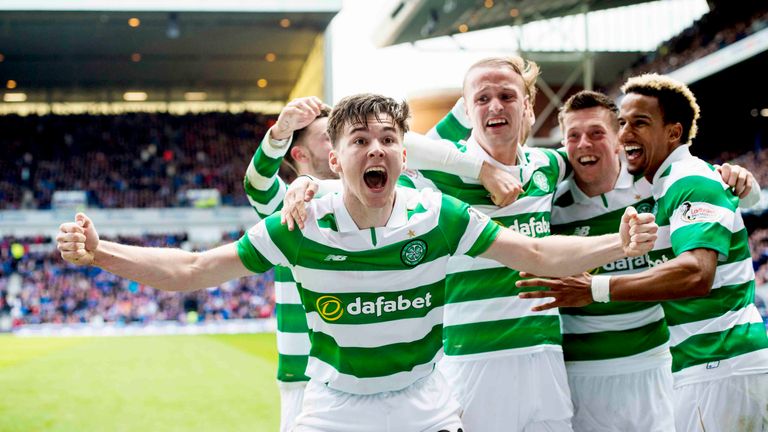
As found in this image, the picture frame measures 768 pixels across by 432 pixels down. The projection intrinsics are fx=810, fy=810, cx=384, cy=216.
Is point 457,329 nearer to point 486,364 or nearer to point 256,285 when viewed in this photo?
point 486,364

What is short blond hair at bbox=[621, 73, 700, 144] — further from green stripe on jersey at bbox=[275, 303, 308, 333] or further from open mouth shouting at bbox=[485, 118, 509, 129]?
green stripe on jersey at bbox=[275, 303, 308, 333]

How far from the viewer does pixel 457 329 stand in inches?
151

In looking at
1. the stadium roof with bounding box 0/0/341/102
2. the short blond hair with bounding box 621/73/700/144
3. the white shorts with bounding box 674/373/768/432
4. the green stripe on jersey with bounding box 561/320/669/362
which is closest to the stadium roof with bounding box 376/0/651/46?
the stadium roof with bounding box 0/0/341/102

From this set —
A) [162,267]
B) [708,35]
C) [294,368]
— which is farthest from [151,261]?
[708,35]

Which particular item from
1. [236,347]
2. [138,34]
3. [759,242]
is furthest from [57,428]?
[138,34]

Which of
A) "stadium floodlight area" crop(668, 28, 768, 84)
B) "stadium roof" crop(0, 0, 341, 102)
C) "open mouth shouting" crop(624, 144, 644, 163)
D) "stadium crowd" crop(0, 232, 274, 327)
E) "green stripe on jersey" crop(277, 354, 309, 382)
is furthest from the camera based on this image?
"stadium roof" crop(0, 0, 341, 102)

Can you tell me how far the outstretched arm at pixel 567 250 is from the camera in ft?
9.81

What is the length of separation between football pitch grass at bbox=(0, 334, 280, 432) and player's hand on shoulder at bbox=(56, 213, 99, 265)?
304 inches

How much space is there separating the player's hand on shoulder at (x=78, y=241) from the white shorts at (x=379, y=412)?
103 cm

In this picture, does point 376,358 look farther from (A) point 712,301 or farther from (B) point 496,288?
(A) point 712,301

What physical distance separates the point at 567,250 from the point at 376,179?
0.81m

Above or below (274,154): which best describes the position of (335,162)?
below

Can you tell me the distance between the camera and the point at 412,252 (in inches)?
128

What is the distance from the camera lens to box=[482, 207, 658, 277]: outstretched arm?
2.99m
